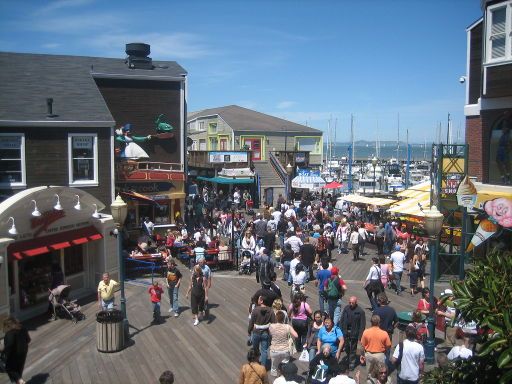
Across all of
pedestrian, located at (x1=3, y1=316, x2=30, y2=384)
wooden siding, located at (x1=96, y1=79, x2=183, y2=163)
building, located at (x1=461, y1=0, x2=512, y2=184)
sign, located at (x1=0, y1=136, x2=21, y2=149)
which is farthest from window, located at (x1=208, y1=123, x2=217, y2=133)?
pedestrian, located at (x1=3, y1=316, x2=30, y2=384)

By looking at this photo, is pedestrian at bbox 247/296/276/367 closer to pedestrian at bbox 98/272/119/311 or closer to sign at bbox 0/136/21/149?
pedestrian at bbox 98/272/119/311

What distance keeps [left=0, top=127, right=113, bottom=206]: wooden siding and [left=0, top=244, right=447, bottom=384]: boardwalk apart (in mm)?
4858

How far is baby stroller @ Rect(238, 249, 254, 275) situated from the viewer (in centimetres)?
1953

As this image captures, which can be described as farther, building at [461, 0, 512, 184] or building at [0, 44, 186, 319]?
building at [461, 0, 512, 184]

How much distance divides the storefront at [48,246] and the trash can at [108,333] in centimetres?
272

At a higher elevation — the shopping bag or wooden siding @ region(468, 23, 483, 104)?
wooden siding @ region(468, 23, 483, 104)

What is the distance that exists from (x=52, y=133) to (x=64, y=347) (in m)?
8.49

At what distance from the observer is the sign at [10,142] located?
17.0 meters

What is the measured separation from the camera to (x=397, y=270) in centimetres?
1684

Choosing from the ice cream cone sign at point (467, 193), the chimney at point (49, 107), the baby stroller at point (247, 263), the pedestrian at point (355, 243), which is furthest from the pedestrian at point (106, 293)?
the pedestrian at point (355, 243)

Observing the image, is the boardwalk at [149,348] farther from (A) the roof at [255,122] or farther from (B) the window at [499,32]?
(A) the roof at [255,122]

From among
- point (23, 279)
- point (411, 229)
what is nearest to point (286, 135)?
point (411, 229)

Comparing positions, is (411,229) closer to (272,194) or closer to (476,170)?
(476,170)

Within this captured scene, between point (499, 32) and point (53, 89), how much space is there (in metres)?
16.1
